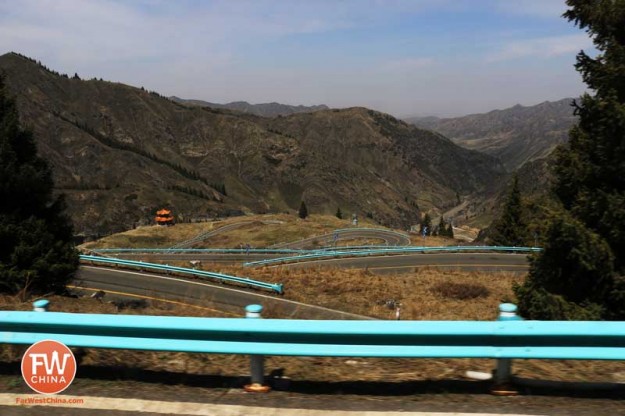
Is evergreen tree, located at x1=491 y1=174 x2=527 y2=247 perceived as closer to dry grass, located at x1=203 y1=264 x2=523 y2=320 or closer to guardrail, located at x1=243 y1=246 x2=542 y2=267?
guardrail, located at x1=243 y1=246 x2=542 y2=267

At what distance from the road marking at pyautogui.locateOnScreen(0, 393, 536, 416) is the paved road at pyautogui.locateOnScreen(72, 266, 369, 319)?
12.8 m

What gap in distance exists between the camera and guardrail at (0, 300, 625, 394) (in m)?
4.33

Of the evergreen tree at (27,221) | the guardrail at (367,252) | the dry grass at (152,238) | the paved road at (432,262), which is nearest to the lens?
the evergreen tree at (27,221)

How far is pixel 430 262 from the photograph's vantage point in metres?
35.0

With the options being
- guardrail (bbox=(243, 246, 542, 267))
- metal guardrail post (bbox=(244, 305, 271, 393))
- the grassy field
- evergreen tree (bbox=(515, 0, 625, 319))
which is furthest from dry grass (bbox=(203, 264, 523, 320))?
the grassy field

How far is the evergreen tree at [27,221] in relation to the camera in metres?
14.8

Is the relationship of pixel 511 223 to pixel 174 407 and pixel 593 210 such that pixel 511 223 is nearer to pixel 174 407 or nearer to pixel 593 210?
pixel 593 210

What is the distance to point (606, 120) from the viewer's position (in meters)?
9.95

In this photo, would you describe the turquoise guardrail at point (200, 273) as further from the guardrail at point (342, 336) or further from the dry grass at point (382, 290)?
the guardrail at point (342, 336)

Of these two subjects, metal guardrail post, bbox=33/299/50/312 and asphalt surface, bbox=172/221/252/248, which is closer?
metal guardrail post, bbox=33/299/50/312

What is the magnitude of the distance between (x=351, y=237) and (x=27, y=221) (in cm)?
5981

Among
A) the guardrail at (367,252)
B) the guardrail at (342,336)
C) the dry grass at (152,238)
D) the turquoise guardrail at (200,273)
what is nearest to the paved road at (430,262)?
the guardrail at (367,252)

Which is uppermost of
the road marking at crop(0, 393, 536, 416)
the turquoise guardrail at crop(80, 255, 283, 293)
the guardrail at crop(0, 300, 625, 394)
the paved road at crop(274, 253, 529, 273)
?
the guardrail at crop(0, 300, 625, 394)

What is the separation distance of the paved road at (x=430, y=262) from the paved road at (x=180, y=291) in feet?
36.7
